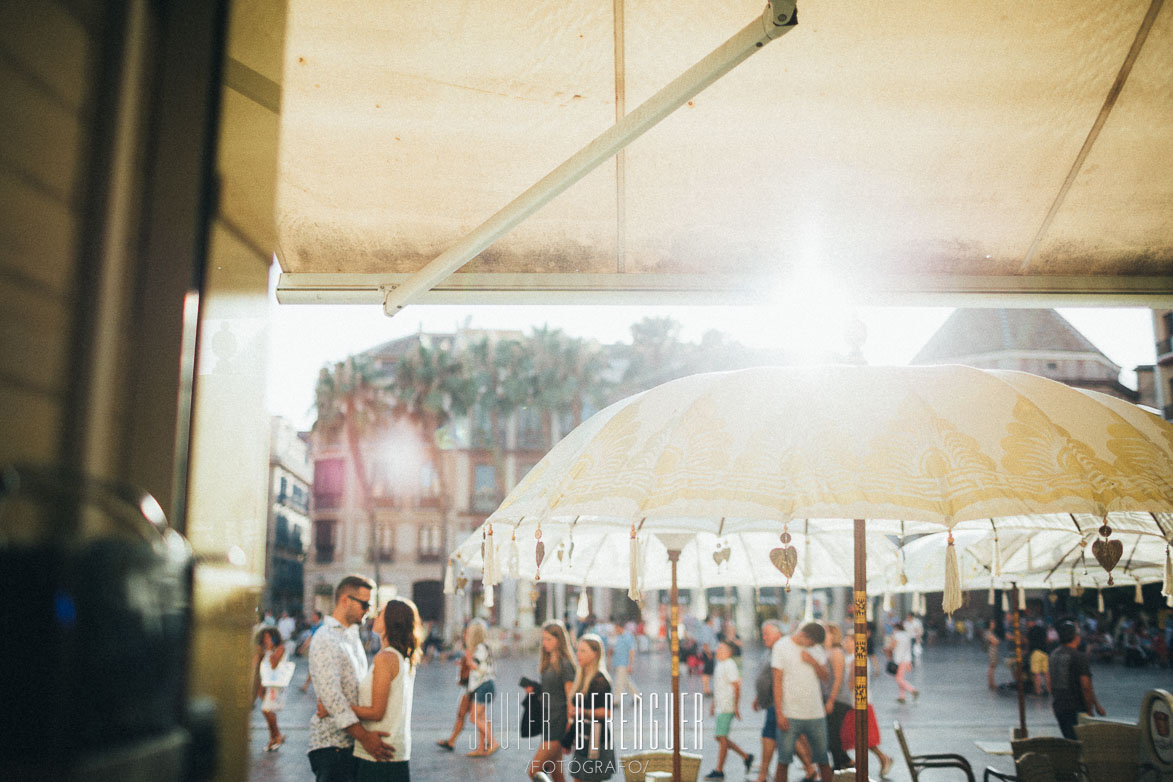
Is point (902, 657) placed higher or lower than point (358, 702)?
lower

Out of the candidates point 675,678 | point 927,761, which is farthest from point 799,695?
point 675,678

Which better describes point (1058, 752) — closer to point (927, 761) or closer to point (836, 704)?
point (927, 761)

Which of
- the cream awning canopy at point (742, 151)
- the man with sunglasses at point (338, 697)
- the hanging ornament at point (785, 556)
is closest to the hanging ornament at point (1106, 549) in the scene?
the hanging ornament at point (785, 556)

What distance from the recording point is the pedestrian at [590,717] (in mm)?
6246

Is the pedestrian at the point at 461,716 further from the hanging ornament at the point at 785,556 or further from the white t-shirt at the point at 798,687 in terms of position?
the hanging ornament at the point at 785,556

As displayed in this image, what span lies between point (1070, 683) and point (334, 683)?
7.65m

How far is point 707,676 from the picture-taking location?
19.1 metres

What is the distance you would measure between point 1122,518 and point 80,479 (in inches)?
141

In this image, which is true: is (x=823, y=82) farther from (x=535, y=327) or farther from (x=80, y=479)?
(x=535, y=327)

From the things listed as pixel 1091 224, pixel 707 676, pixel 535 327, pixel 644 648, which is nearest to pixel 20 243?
pixel 1091 224

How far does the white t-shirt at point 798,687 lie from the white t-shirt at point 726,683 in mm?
2659

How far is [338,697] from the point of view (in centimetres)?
479

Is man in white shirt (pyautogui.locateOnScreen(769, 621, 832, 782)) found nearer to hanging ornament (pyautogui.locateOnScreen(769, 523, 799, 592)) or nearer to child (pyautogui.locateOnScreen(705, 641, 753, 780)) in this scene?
child (pyautogui.locateOnScreen(705, 641, 753, 780))

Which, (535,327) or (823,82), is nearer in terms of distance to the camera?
(823,82)
